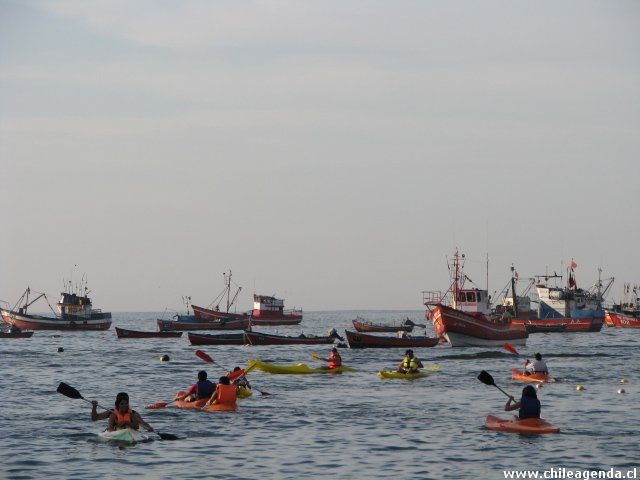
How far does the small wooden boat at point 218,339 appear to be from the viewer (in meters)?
90.1

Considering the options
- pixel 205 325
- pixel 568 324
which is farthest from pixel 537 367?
pixel 205 325

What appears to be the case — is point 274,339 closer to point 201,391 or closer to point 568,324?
point 568,324

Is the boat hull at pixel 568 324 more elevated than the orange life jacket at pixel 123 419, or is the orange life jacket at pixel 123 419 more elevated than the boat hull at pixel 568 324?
the boat hull at pixel 568 324

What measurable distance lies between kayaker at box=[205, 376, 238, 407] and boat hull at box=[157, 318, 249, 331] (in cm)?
9884

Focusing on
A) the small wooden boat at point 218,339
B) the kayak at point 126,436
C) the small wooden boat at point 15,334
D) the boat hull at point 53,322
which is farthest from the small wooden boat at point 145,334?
the kayak at point 126,436

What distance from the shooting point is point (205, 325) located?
13688 centimetres

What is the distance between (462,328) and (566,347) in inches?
753

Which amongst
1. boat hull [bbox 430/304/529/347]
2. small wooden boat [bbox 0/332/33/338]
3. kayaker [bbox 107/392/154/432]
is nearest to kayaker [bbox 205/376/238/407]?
kayaker [bbox 107/392/154/432]

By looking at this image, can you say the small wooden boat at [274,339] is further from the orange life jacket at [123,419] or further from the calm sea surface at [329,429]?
the orange life jacket at [123,419]

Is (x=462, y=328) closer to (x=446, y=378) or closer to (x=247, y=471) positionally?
(x=446, y=378)

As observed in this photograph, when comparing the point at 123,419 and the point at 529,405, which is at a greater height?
the point at 529,405

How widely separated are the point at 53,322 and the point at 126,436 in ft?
363

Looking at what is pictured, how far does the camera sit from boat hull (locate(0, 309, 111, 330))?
134m

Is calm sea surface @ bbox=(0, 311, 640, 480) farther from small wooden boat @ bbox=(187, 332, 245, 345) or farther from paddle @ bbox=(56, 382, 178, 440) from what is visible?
small wooden boat @ bbox=(187, 332, 245, 345)
